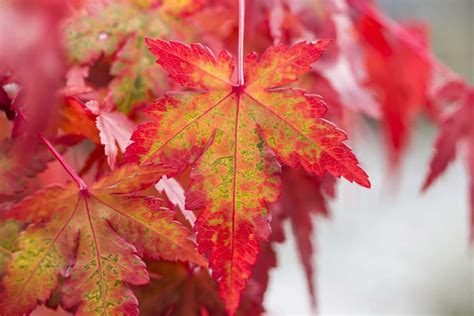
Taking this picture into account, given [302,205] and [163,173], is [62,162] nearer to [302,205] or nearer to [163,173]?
[163,173]

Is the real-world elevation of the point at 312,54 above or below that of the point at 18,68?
above

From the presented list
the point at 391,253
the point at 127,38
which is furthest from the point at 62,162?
the point at 391,253

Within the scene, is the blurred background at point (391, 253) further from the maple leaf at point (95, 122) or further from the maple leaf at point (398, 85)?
the maple leaf at point (95, 122)

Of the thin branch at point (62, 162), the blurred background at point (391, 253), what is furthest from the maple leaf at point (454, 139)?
the blurred background at point (391, 253)

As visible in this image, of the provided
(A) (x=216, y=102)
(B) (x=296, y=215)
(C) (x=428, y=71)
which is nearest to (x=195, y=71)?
(A) (x=216, y=102)

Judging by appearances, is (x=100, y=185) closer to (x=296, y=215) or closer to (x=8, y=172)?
(x=8, y=172)

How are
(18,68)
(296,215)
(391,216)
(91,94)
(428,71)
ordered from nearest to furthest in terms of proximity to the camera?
(18,68) → (91,94) → (296,215) → (428,71) → (391,216)
